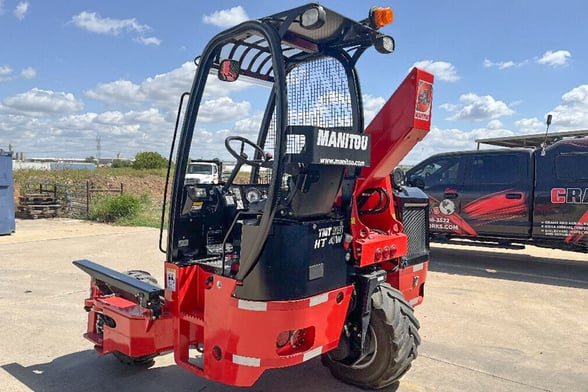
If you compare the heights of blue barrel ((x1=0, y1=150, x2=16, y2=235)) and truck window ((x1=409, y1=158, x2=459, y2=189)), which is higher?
truck window ((x1=409, y1=158, x2=459, y2=189))

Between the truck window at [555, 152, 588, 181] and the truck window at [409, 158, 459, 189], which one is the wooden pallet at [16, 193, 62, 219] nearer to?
the truck window at [409, 158, 459, 189]

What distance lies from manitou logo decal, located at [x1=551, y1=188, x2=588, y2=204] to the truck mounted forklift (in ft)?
16.5

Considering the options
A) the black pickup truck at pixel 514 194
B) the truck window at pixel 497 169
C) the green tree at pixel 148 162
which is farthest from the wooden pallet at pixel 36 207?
the green tree at pixel 148 162

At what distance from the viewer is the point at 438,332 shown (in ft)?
17.8

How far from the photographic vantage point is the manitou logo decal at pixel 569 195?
8073mm

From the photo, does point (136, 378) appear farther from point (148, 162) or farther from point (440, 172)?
point (148, 162)

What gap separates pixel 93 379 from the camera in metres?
4.07

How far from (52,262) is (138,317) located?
254 inches

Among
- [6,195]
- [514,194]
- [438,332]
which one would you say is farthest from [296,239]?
[6,195]

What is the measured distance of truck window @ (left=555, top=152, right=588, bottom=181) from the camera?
26.5 ft

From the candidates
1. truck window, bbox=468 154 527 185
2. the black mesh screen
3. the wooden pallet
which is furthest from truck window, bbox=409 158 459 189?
the wooden pallet

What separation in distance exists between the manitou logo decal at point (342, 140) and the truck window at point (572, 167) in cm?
646

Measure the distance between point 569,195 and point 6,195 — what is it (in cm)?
1286

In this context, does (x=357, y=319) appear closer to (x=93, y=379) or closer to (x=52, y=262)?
(x=93, y=379)
